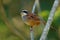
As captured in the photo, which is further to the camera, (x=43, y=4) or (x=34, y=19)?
(x=43, y=4)

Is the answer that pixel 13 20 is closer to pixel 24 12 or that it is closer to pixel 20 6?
pixel 20 6

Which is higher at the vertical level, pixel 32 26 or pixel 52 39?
pixel 32 26

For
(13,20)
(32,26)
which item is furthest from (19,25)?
(32,26)

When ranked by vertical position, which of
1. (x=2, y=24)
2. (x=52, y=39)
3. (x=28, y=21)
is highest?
(x=28, y=21)

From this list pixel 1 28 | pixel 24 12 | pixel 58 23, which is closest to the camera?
pixel 24 12

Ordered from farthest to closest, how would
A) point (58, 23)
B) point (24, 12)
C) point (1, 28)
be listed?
point (1, 28)
point (58, 23)
point (24, 12)

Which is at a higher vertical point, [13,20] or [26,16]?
[26,16]

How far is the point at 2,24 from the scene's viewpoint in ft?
14.2

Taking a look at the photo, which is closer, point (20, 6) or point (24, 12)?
point (24, 12)

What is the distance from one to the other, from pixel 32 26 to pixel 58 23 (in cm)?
46

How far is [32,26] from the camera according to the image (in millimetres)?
3703

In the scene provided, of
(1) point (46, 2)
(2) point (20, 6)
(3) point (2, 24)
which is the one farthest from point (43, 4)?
(3) point (2, 24)

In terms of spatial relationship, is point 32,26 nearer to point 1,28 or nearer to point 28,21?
point 28,21

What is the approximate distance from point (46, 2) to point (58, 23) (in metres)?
0.50
